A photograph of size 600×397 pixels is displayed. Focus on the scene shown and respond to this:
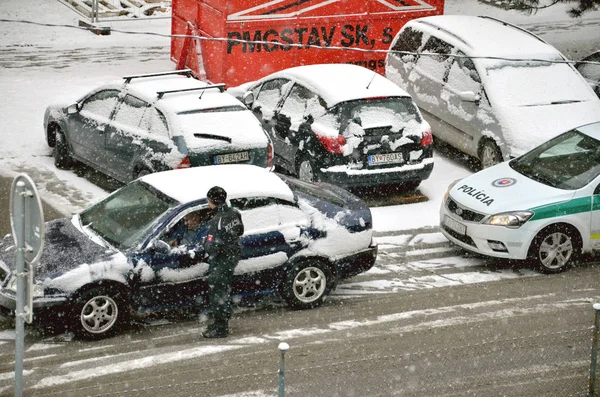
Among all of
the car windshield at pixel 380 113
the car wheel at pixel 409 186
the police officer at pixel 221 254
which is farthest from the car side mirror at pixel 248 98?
the police officer at pixel 221 254

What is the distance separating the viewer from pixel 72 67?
20.8 meters

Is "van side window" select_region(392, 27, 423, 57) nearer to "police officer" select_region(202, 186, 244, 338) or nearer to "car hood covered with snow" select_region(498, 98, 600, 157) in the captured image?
"car hood covered with snow" select_region(498, 98, 600, 157)

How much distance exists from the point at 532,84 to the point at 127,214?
309 inches

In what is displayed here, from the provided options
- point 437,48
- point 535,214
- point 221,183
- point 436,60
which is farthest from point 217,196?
point 437,48

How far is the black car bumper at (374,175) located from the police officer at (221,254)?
4359mm

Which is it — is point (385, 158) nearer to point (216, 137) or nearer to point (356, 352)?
point (216, 137)

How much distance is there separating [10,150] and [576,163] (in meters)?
8.53

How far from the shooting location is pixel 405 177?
14758 millimetres

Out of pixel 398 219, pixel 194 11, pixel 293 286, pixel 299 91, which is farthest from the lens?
pixel 194 11

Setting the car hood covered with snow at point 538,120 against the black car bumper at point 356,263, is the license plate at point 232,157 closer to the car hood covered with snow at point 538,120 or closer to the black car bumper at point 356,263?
the black car bumper at point 356,263

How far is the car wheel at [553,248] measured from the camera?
41.0ft

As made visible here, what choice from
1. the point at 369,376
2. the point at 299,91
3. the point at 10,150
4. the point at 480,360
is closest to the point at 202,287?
the point at 369,376

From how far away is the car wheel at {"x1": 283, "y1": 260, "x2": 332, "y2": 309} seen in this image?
1096 centimetres

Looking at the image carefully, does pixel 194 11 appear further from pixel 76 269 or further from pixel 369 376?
pixel 369 376
